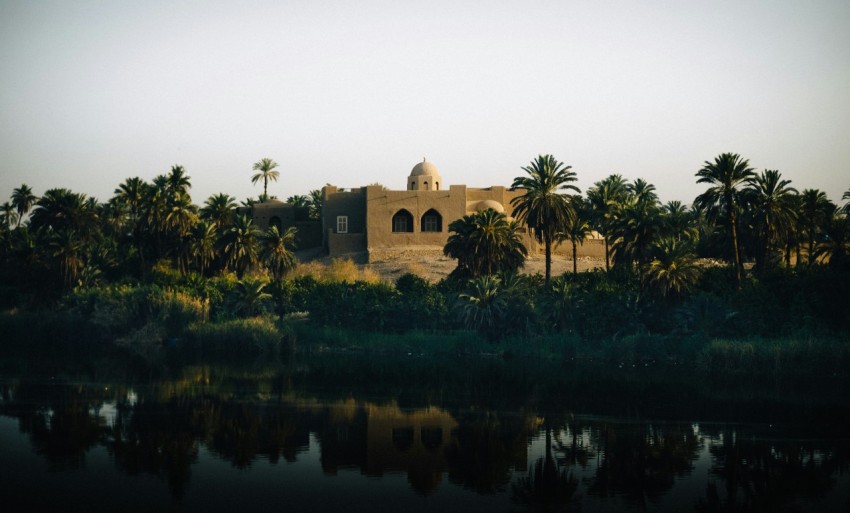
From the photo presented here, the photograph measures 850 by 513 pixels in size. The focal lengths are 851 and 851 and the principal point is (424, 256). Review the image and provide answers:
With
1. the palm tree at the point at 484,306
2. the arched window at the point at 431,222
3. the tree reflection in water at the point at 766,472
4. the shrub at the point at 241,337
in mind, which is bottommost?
the tree reflection in water at the point at 766,472

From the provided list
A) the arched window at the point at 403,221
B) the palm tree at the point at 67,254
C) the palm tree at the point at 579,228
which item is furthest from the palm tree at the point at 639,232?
the palm tree at the point at 67,254

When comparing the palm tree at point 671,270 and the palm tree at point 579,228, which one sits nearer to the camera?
the palm tree at point 671,270

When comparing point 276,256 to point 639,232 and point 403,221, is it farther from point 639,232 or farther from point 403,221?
point 639,232

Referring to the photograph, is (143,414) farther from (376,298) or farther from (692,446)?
(376,298)

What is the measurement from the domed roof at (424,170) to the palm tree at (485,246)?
22.1 meters

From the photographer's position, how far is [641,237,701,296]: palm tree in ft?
142

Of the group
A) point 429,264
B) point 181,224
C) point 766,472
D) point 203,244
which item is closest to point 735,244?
point 429,264

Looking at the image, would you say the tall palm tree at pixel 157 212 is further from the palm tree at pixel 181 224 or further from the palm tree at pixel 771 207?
the palm tree at pixel 771 207

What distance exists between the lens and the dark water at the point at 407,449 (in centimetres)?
1934

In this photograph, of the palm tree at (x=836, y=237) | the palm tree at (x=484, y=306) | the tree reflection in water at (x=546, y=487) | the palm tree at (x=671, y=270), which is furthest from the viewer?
the palm tree at (x=836, y=237)

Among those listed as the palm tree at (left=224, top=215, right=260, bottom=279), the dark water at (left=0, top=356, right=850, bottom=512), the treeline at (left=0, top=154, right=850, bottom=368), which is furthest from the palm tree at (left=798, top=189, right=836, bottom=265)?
the palm tree at (left=224, top=215, right=260, bottom=279)

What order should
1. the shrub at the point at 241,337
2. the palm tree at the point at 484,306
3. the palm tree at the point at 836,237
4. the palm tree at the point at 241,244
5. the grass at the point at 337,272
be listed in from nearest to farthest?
the palm tree at the point at 484,306
the shrub at the point at 241,337
the palm tree at the point at 836,237
the palm tree at the point at 241,244
the grass at the point at 337,272

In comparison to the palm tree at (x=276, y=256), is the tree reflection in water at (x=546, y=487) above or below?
below

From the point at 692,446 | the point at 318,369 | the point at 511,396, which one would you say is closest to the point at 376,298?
the point at 318,369
